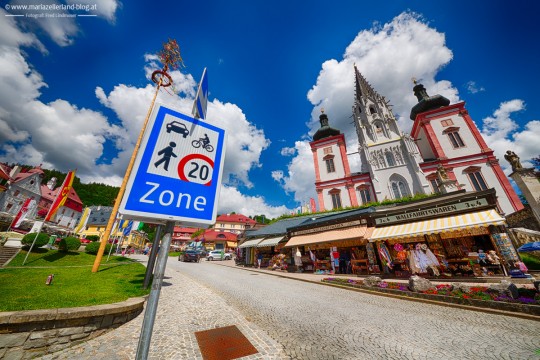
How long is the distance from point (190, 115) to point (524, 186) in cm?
2106

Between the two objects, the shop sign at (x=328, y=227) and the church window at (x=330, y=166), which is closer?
the shop sign at (x=328, y=227)

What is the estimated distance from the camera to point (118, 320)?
4.83 meters

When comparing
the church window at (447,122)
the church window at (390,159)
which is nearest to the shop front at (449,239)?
the church window at (390,159)

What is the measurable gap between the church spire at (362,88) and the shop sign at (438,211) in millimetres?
27492

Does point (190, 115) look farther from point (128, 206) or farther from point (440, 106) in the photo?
point (440, 106)

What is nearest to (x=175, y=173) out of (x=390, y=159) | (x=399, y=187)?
(x=399, y=187)

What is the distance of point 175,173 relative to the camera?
1.84 meters

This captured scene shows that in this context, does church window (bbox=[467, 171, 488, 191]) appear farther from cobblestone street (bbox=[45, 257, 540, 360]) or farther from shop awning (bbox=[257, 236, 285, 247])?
cobblestone street (bbox=[45, 257, 540, 360])

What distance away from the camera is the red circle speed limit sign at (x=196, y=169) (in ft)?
6.25

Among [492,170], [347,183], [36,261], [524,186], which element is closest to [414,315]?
[524,186]

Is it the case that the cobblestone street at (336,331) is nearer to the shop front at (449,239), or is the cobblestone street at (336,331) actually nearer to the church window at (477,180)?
the shop front at (449,239)

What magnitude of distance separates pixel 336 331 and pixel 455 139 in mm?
31668

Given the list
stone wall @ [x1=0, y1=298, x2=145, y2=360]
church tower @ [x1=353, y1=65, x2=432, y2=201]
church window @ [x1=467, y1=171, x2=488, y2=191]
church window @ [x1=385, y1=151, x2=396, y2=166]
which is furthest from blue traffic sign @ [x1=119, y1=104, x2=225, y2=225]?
church window @ [x1=467, y1=171, x2=488, y2=191]

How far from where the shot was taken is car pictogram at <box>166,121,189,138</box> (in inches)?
78.0
